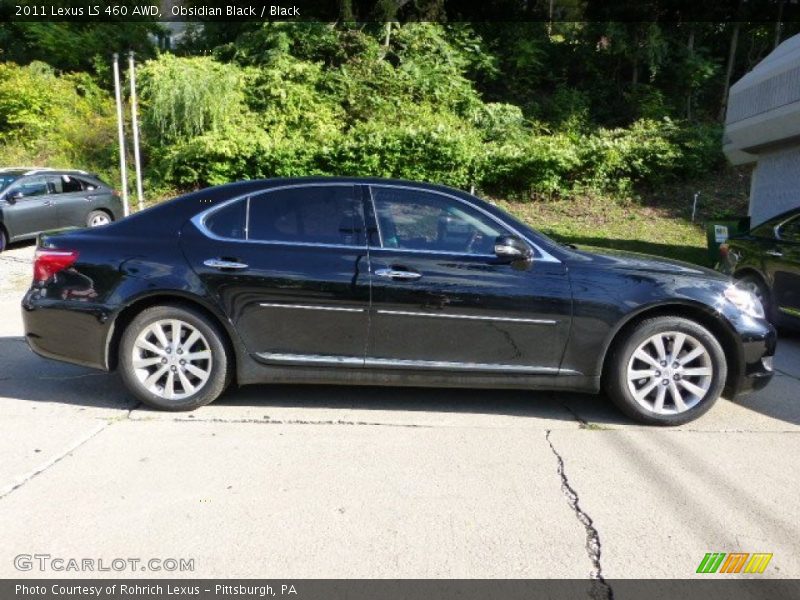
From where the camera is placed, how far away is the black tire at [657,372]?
4.18 meters

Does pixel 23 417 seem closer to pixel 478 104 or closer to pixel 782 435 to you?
pixel 782 435

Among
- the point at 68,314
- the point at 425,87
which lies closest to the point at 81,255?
the point at 68,314

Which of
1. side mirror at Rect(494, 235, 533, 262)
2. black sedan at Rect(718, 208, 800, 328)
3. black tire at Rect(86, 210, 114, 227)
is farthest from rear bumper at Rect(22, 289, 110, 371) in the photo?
black tire at Rect(86, 210, 114, 227)

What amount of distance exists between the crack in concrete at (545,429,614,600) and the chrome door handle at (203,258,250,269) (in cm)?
230

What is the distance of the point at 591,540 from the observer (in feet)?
9.28

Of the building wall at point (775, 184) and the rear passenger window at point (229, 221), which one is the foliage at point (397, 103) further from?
the rear passenger window at point (229, 221)

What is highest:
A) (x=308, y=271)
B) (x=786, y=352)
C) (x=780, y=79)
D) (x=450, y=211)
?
(x=780, y=79)

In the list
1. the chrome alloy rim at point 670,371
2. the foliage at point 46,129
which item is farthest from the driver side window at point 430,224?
the foliage at point 46,129

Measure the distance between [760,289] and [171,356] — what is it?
20.4 ft

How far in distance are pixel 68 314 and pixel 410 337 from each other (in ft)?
7.55

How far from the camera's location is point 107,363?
4309 mm

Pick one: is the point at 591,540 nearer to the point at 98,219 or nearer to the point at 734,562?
the point at 734,562

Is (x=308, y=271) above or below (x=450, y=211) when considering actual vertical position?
Result: below

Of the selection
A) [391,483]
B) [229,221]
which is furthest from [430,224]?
[391,483]
